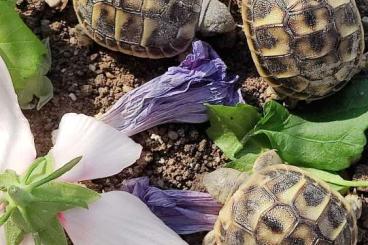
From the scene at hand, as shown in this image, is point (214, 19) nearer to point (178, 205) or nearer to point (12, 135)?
point (178, 205)

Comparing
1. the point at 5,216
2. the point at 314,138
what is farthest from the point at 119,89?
the point at 5,216

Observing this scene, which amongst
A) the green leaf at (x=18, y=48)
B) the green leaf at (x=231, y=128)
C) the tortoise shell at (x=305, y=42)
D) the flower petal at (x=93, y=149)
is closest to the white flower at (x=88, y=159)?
the flower petal at (x=93, y=149)

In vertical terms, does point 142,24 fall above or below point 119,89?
above

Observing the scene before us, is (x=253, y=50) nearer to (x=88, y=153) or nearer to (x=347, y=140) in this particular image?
(x=347, y=140)

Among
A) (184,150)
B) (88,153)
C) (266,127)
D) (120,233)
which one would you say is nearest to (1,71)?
(88,153)

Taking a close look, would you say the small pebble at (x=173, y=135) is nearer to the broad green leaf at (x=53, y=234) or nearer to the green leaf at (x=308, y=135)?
the green leaf at (x=308, y=135)

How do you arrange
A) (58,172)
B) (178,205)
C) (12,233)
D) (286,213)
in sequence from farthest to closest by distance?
(178,205) < (286,213) < (12,233) < (58,172)

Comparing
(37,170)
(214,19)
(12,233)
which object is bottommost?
(12,233)

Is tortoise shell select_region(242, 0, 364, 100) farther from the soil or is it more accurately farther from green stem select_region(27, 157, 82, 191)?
green stem select_region(27, 157, 82, 191)

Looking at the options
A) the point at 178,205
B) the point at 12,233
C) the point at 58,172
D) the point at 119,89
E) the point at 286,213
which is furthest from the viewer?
the point at 119,89
